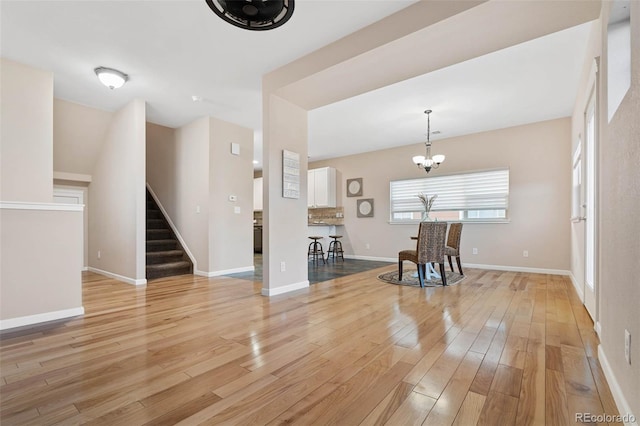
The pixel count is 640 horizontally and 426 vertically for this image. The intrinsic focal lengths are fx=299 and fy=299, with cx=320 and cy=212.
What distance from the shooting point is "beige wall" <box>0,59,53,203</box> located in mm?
3084

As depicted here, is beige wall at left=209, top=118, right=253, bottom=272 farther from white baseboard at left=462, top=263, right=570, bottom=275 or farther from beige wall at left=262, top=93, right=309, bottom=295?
white baseboard at left=462, top=263, right=570, bottom=275

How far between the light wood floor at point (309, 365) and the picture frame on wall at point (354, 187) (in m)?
4.45

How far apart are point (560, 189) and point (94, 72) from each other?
22.2 feet

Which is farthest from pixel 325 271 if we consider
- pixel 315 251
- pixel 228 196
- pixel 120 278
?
pixel 120 278

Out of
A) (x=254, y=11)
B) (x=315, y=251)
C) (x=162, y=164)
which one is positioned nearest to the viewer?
(x=254, y=11)

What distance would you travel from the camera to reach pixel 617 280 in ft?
4.87

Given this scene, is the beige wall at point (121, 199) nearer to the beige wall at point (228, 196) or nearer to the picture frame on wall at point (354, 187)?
the beige wall at point (228, 196)

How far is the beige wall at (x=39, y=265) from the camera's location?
2484 mm

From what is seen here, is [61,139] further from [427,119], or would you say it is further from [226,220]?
[427,119]

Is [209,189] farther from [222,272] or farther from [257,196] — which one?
[257,196]

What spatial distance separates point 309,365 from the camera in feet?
5.82

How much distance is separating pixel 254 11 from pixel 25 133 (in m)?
3.16

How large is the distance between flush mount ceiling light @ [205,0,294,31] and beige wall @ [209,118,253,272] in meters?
3.36

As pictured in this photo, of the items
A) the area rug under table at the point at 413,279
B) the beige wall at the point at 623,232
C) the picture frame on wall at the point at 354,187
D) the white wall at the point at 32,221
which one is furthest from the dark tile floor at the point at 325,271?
the beige wall at the point at 623,232
